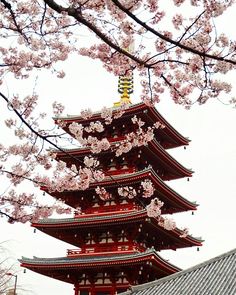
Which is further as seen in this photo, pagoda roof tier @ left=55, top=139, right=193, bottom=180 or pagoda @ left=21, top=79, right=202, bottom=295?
pagoda roof tier @ left=55, top=139, right=193, bottom=180

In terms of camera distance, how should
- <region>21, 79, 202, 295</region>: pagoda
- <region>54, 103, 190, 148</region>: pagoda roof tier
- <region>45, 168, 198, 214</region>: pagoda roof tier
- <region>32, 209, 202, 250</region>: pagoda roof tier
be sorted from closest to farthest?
<region>21, 79, 202, 295</region>: pagoda, <region>32, 209, 202, 250</region>: pagoda roof tier, <region>45, 168, 198, 214</region>: pagoda roof tier, <region>54, 103, 190, 148</region>: pagoda roof tier

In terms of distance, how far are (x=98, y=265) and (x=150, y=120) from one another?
698 centimetres

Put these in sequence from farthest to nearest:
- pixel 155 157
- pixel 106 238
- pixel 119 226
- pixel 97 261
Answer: pixel 155 157, pixel 106 238, pixel 119 226, pixel 97 261

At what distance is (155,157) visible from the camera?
21.8 m

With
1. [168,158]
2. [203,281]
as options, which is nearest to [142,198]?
[168,158]

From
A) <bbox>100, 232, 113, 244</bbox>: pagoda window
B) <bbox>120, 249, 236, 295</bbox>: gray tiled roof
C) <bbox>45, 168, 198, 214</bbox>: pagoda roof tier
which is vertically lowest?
<bbox>120, 249, 236, 295</bbox>: gray tiled roof

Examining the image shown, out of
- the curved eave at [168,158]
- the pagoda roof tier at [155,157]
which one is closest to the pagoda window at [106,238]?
the pagoda roof tier at [155,157]

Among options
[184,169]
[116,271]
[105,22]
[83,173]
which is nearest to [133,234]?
[116,271]

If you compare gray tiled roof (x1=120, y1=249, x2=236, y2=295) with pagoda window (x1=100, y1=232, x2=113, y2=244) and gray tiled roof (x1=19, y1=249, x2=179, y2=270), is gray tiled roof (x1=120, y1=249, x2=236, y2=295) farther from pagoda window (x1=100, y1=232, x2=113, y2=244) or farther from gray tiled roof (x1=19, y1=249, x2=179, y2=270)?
pagoda window (x1=100, y1=232, x2=113, y2=244)

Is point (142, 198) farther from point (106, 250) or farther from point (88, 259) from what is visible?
point (88, 259)

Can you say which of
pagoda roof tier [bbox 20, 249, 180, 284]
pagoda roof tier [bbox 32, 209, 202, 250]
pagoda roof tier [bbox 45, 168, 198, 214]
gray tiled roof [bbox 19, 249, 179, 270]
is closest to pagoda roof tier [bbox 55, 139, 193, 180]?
pagoda roof tier [bbox 45, 168, 198, 214]

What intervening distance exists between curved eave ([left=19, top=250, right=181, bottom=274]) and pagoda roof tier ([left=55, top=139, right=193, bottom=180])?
4107 mm

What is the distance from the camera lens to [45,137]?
216 inches

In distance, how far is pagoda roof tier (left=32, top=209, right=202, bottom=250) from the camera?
63.2 ft
